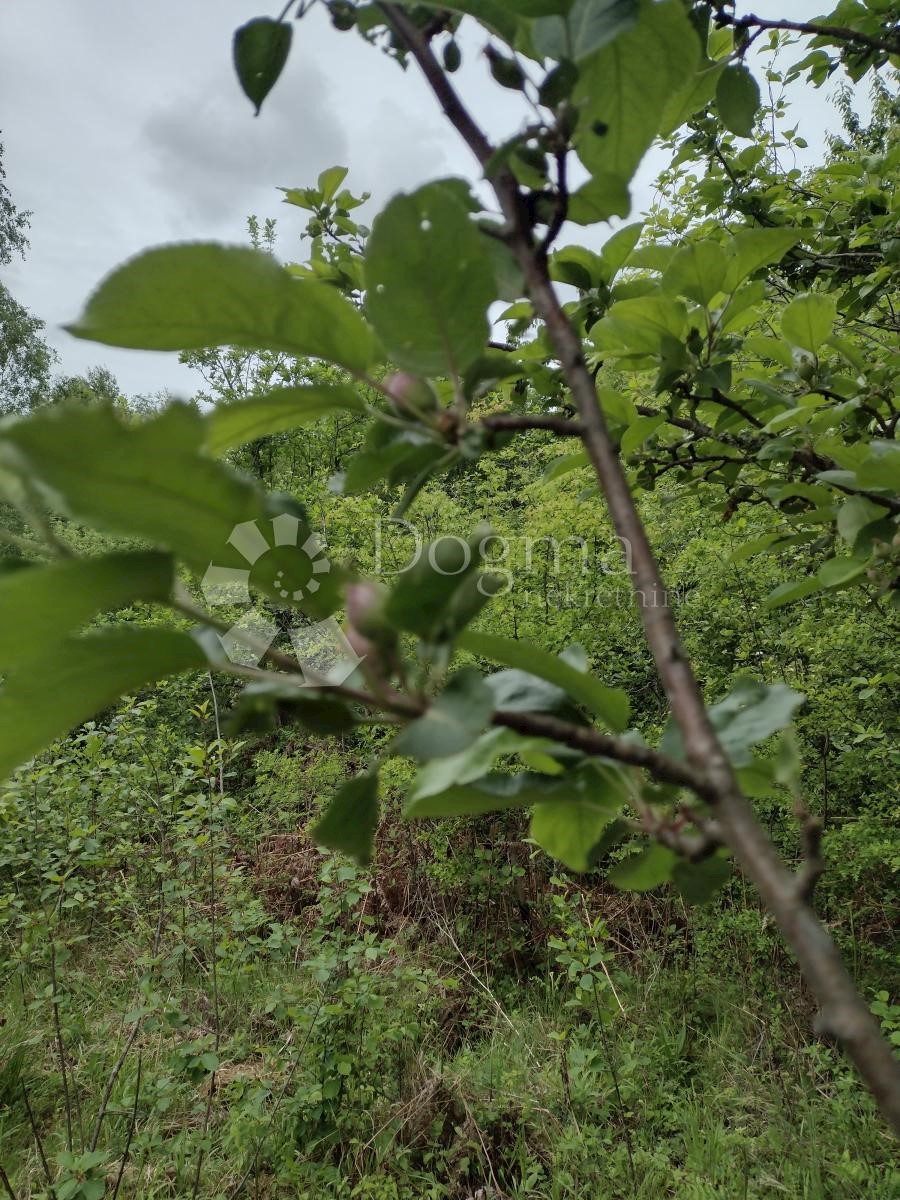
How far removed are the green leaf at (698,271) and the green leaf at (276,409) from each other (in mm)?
343

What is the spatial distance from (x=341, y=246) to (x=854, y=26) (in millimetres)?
832

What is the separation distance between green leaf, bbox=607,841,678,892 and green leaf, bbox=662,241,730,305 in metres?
0.41

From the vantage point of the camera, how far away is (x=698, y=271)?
1.72ft

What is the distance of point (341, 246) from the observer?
29.3 inches

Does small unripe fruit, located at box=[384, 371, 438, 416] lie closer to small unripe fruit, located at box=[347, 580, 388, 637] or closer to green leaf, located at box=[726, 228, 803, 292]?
small unripe fruit, located at box=[347, 580, 388, 637]

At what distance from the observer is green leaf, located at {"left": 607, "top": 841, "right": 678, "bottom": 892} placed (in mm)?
275

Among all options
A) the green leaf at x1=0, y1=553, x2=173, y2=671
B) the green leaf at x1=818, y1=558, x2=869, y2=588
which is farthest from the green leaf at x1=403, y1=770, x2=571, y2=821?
the green leaf at x1=818, y1=558, x2=869, y2=588

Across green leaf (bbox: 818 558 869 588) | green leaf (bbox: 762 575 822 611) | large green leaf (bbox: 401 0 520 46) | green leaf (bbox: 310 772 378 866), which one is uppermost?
large green leaf (bbox: 401 0 520 46)

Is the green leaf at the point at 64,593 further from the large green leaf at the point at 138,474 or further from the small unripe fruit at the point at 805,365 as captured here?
the small unripe fruit at the point at 805,365

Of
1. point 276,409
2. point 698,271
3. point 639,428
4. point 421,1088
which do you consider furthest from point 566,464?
point 421,1088

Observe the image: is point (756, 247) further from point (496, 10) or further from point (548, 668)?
point (548, 668)

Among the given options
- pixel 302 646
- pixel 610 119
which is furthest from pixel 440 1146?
pixel 610 119

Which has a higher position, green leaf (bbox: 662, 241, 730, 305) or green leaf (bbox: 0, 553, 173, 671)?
green leaf (bbox: 662, 241, 730, 305)

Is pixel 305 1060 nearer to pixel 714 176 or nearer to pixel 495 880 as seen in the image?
pixel 495 880
